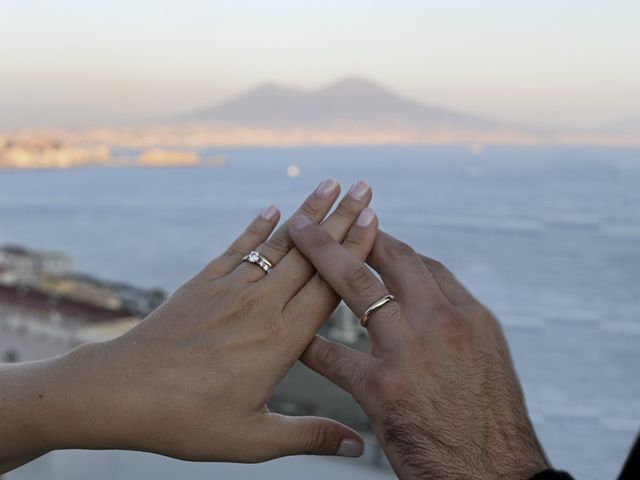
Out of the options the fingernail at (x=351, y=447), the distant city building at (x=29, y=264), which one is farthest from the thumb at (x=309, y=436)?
the distant city building at (x=29, y=264)

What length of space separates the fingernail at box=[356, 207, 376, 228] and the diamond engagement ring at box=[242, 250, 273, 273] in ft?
0.47

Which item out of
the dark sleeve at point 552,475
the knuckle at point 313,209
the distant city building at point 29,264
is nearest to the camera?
the dark sleeve at point 552,475

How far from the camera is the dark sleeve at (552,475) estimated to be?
28.5 inches

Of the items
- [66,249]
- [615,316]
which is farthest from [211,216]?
[615,316]

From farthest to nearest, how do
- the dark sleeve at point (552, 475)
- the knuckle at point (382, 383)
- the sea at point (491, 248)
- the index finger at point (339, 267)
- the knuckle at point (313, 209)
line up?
1. the sea at point (491, 248)
2. the knuckle at point (313, 209)
3. the index finger at point (339, 267)
4. the knuckle at point (382, 383)
5. the dark sleeve at point (552, 475)

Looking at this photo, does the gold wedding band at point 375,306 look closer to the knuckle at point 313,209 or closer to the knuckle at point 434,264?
the knuckle at point 434,264

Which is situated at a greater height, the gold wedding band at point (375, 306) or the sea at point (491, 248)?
the gold wedding band at point (375, 306)

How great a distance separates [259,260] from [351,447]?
0.30m

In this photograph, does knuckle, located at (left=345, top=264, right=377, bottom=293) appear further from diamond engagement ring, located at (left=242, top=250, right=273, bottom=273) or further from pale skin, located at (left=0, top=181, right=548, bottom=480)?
diamond engagement ring, located at (left=242, top=250, right=273, bottom=273)

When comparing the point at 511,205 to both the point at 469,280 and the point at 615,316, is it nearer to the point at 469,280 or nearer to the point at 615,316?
the point at 469,280

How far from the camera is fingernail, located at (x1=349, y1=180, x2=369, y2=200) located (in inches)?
44.6

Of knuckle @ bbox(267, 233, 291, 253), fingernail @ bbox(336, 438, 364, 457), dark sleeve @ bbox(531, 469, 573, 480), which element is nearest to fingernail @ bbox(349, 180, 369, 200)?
knuckle @ bbox(267, 233, 291, 253)

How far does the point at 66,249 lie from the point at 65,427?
4050 centimetres

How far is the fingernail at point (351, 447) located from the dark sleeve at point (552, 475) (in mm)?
272
